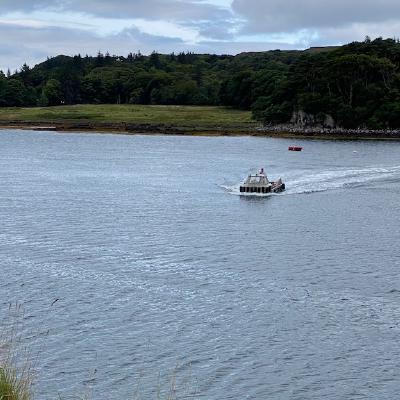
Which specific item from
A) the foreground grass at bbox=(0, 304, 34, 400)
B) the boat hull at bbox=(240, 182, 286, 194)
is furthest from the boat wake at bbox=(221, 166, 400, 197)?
the foreground grass at bbox=(0, 304, 34, 400)

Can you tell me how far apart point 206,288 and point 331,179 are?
66679 mm

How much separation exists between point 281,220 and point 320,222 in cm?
368

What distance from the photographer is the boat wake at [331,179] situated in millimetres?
98750

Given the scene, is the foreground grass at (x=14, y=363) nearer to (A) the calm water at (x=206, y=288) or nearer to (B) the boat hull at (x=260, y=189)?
(A) the calm water at (x=206, y=288)

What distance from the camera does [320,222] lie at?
7250 centimetres

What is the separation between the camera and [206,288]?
46438mm

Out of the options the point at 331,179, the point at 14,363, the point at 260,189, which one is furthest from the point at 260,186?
the point at 14,363

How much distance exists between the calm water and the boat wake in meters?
1.66

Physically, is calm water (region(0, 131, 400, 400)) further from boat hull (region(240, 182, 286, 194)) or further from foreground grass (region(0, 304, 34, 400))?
boat hull (region(240, 182, 286, 194))

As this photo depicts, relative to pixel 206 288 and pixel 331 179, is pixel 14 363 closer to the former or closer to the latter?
pixel 206 288

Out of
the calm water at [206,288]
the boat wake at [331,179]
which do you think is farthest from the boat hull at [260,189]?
the calm water at [206,288]

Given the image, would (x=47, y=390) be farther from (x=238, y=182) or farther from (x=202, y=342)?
(x=238, y=182)

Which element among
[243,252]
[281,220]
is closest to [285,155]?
[281,220]

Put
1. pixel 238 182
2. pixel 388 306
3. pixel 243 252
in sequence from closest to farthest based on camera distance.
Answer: pixel 388 306 → pixel 243 252 → pixel 238 182
